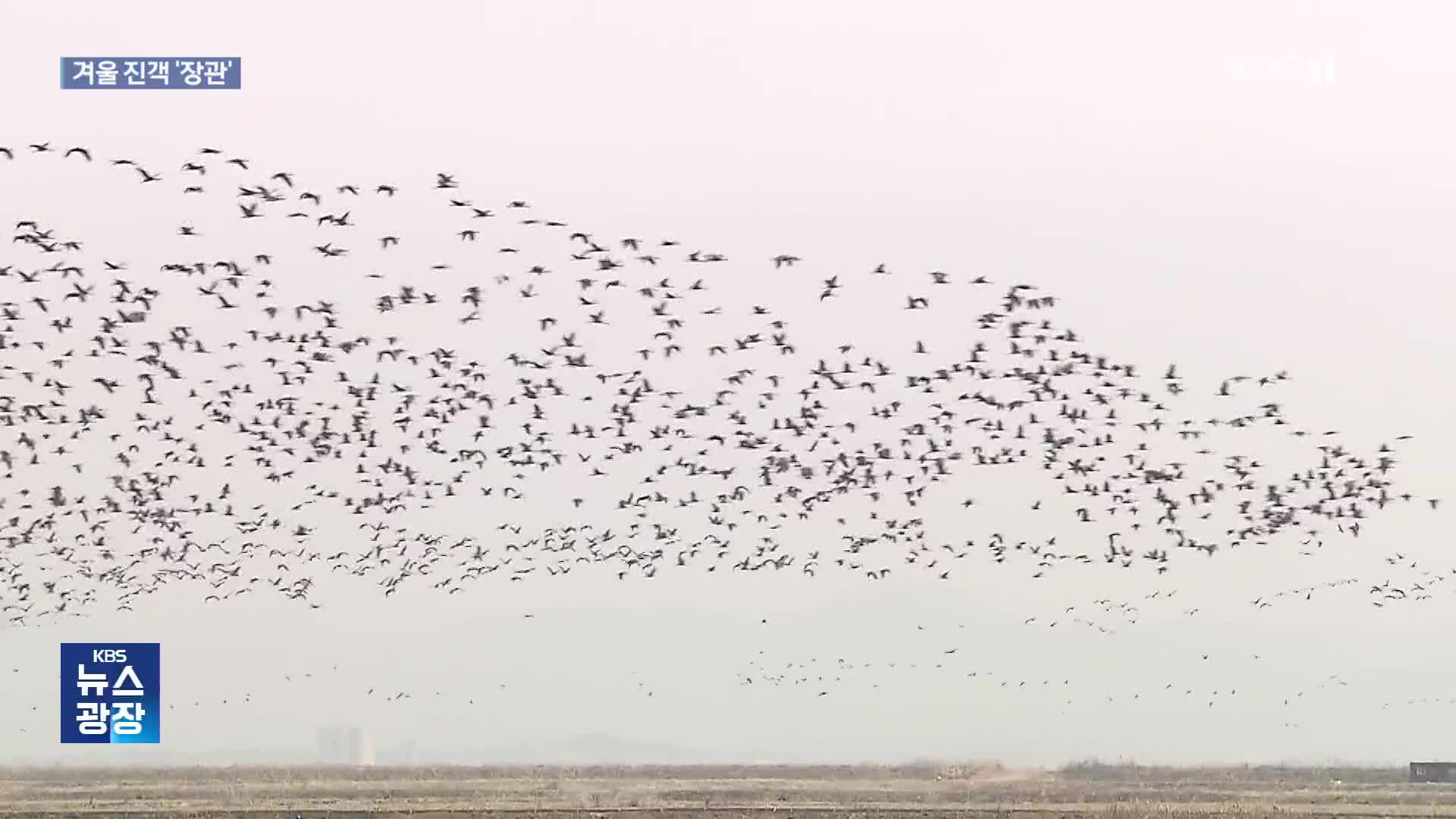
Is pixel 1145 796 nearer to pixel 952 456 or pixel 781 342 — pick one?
pixel 952 456

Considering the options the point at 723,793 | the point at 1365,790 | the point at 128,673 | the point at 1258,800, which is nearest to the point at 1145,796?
the point at 1258,800

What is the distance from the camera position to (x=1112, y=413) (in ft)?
63.6

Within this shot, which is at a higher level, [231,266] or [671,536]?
[231,266]

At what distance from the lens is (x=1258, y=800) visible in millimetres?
22500

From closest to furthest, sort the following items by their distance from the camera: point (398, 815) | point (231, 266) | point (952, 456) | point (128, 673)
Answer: point (128, 673), point (231, 266), point (952, 456), point (398, 815)

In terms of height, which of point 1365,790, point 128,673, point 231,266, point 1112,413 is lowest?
A: point 1365,790

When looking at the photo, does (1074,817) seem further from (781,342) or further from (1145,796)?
(781,342)

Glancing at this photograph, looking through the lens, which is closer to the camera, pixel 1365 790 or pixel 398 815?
pixel 398 815

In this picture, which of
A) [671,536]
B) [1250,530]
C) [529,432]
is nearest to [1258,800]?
[1250,530]

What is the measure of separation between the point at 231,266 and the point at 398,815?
303 inches

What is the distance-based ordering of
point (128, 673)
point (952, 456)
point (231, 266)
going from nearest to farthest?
1. point (128, 673)
2. point (231, 266)
3. point (952, 456)

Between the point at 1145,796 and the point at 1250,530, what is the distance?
5.05m

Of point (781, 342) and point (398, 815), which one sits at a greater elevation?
point (781, 342)

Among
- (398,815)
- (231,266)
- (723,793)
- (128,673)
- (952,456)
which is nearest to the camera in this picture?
(128,673)
